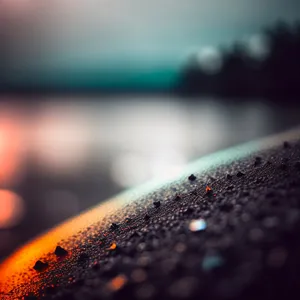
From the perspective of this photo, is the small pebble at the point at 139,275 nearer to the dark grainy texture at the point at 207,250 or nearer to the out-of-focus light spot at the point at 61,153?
the dark grainy texture at the point at 207,250

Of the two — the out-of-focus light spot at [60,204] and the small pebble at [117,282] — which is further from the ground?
the out-of-focus light spot at [60,204]

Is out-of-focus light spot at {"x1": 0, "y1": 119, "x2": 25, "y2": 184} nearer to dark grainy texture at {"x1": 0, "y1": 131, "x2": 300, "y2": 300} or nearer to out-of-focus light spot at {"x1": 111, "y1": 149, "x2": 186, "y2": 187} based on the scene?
out-of-focus light spot at {"x1": 111, "y1": 149, "x2": 186, "y2": 187}

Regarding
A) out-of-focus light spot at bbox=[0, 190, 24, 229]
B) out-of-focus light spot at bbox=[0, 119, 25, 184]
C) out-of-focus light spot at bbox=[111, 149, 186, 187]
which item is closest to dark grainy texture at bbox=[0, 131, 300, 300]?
out-of-focus light spot at bbox=[0, 190, 24, 229]

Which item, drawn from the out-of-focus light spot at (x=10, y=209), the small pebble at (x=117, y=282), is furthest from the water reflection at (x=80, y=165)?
the small pebble at (x=117, y=282)

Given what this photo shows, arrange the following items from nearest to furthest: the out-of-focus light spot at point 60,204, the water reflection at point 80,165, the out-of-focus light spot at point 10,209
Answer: the out-of-focus light spot at point 10,209, the out-of-focus light spot at point 60,204, the water reflection at point 80,165

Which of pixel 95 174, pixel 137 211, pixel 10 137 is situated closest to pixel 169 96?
pixel 10 137

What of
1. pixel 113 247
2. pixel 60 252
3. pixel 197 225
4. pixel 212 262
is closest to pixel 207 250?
pixel 212 262

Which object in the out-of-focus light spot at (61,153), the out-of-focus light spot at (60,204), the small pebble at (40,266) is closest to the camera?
the small pebble at (40,266)

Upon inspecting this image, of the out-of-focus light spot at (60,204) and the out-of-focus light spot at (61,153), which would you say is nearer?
the out-of-focus light spot at (60,204)
